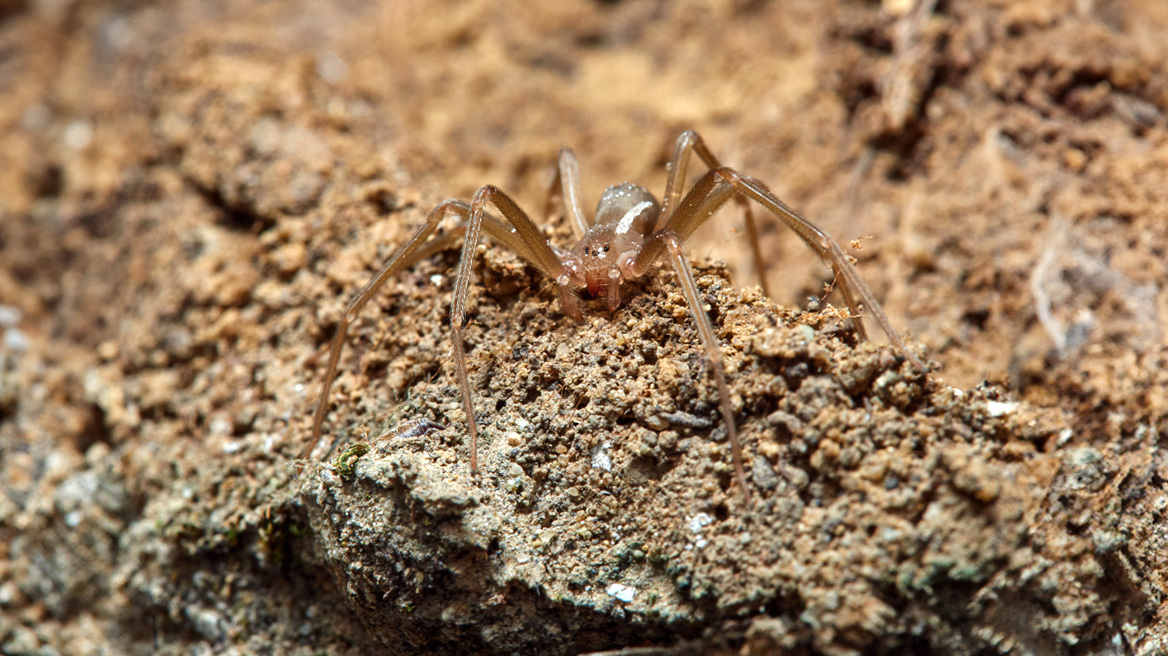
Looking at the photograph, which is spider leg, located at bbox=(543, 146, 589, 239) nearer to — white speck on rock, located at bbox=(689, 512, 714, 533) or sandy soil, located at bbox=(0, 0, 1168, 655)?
sandy soil, located at bbox=(0, 0, 1168, 655)

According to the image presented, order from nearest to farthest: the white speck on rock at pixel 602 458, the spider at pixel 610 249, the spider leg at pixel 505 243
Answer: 1. the white speck on rock at pixel 602 458
2. the spider at pixel 610 249
3. the spider leg at pixel 505 243

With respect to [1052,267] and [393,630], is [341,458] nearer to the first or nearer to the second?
[393,630]

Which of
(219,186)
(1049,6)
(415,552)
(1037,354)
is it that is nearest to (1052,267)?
(1037,354)

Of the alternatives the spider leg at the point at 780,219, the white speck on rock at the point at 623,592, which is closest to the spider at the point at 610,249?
the spider leg at the point at 780,219

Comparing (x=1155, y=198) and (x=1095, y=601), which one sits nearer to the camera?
(x=1095, y=601)

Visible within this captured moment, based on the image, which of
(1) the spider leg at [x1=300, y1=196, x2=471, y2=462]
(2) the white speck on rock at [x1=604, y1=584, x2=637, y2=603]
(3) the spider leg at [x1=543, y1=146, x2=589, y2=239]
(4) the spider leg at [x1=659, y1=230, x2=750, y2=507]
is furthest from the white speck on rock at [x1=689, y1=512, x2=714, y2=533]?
(3) the spider leg at [x1=543, y1=146, x2=589, y2=239]

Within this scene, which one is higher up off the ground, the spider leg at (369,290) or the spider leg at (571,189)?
the spider leg at (571,189)

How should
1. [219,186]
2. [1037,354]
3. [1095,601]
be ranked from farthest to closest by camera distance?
[219,186] → [1037,354] → [1095,601]

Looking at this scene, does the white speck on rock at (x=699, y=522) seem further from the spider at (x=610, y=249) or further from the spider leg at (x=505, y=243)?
the spider leg at (x=505, y=243)
